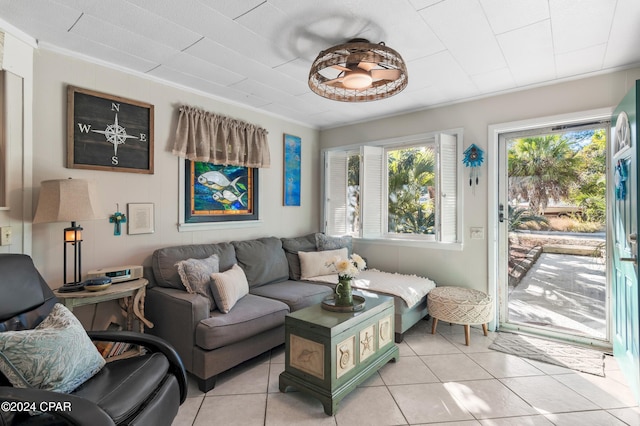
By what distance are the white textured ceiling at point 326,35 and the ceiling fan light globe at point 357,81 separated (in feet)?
0.80

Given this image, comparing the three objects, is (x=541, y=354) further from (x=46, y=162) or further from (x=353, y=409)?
(x=46, y=162)

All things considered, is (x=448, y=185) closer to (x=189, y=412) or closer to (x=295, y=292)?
(x=295, y=292)

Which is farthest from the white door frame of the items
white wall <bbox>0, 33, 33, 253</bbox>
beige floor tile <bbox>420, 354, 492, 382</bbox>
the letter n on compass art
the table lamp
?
white wall <bbox>0, 33, 33, 253</bbox>

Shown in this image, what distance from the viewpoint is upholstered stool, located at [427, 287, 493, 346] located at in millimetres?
2955

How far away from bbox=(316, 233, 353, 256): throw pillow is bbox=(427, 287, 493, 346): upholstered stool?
4.08 ft

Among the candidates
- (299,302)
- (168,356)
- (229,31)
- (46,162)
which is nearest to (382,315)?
(299,302)

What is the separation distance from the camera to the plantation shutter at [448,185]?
11.6 ft

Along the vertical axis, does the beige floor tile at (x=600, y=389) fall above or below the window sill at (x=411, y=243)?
below

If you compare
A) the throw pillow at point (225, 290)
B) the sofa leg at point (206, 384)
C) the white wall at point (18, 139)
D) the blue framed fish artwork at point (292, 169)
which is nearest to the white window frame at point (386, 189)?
the blue framed fish artwork at point (292, 169)

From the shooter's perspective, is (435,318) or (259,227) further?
(259,227)

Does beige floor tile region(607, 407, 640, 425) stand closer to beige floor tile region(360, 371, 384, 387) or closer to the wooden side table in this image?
beige floor tile region(360, 371, 384, 387)

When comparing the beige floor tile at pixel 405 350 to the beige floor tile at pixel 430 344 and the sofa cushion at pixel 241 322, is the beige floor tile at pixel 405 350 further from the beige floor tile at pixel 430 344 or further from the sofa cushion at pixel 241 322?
the sofa cushion at pixel 241 322

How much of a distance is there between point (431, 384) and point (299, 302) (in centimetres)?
125

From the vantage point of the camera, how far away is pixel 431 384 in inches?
92.2
